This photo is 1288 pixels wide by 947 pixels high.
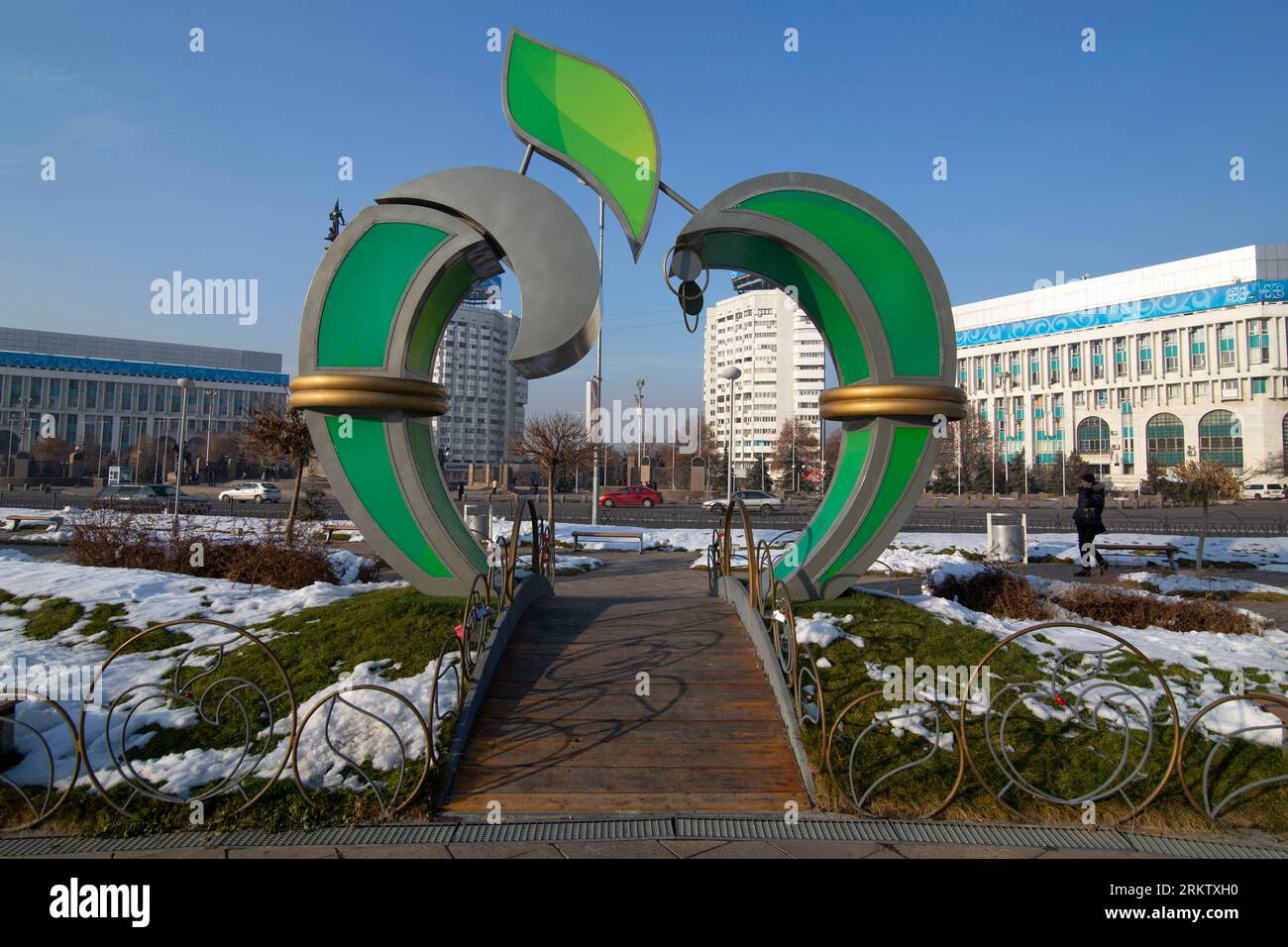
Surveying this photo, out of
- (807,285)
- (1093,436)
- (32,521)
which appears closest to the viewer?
(807,285)

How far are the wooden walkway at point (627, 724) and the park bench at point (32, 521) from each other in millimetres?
18600

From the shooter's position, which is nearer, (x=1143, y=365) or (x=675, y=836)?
(x=675, y=836)

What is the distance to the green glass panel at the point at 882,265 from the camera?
28.3 ft

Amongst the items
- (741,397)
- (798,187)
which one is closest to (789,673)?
(798,187)

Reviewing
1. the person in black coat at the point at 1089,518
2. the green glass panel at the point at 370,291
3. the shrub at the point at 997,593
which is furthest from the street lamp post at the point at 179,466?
the person in black coat at the point at 1089,518

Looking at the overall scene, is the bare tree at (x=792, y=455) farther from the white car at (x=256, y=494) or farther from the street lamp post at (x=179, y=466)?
the street lamp post at (x=179, y=466)

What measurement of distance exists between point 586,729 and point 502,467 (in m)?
Result: 55.3

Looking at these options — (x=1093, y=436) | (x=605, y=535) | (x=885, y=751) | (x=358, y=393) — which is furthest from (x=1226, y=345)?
(x=358, y=393)

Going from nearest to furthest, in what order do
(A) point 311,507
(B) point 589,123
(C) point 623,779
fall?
(C) point 623,779
(B) point 589,123
(A) point 311,507

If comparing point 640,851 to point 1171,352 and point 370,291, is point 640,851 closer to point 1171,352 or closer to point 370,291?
point 370,291

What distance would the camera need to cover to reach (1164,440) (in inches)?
2790

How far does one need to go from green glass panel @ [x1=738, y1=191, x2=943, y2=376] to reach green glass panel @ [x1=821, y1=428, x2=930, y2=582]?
747mm

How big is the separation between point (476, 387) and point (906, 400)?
102667 millimetres

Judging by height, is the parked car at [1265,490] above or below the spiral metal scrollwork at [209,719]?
above
